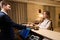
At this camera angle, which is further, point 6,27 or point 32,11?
point 32,11

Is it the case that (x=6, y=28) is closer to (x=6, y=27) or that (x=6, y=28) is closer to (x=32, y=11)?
(x=6, y=27)

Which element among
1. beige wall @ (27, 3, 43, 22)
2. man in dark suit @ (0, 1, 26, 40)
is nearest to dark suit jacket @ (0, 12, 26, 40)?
man in dark suit @ (0, 1, 26, 40)

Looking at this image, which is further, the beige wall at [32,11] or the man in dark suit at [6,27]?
the beige wall at [32,11]

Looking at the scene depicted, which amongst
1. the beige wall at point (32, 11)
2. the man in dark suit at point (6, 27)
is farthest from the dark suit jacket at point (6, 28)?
the beige wall at point (32, 11)

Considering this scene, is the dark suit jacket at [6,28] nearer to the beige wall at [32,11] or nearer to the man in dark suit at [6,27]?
the man in dark suit at [6,27]

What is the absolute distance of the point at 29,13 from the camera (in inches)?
273

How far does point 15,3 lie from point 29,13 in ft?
2.33

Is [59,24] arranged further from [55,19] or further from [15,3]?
[15,3]

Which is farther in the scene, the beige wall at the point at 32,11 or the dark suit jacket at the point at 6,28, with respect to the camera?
the beige wall at the point at 32,11

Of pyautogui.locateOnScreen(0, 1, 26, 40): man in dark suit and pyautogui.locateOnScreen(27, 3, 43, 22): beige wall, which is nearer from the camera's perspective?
pyautogui.locateOnScreen(0, 1, 26, 40): man in dark suit

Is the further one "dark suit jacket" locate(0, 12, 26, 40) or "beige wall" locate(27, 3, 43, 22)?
"beige wall" locate(27, 3, 43, 22)

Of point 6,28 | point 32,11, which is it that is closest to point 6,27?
point 6,28

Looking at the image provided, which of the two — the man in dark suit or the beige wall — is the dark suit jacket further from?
the beige wall

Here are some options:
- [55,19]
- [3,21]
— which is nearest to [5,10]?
[3,21]
